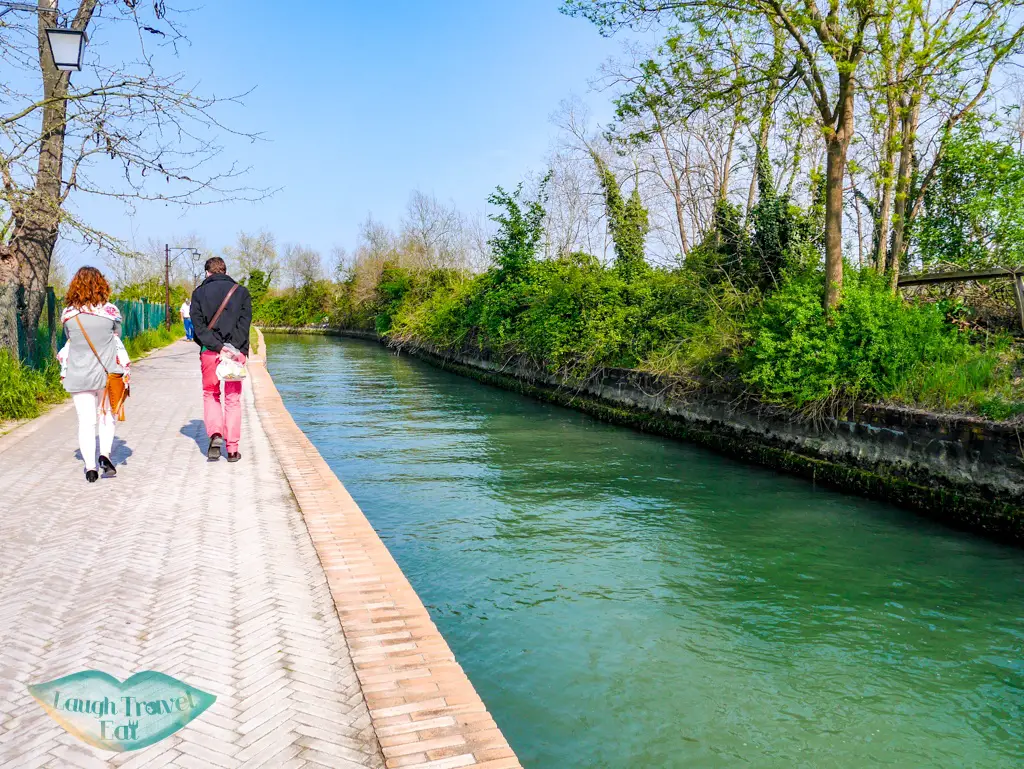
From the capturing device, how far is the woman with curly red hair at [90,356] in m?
6.87

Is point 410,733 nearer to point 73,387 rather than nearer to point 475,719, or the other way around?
point 475,719

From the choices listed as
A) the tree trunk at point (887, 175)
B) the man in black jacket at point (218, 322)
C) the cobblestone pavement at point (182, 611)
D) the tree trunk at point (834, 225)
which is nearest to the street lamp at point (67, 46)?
the man in black jacket at point (218, 322)

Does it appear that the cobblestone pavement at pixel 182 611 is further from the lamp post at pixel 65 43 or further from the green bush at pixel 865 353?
the green bush at pixel 865 353

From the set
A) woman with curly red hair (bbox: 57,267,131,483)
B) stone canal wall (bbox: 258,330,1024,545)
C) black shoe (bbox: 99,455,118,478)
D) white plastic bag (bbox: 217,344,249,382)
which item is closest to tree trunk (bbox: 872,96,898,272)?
stone canal wall (bbox: 258,330,1024,545)

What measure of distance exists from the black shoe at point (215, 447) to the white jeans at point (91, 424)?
1105mm

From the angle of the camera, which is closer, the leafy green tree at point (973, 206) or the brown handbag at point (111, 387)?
the brown handbag at point (111, 387)

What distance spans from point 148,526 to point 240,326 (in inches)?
105

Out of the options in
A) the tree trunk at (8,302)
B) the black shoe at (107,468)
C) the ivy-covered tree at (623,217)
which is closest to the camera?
the black shoe at (107,468)

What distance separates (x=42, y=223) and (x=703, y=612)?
457 inches

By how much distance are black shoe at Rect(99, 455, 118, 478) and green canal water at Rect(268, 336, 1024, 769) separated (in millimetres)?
2566

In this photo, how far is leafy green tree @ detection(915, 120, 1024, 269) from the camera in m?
12.7

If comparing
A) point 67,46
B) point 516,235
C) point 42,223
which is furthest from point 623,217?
point 67,46

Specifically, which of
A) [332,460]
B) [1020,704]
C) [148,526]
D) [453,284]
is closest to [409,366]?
[453,284]

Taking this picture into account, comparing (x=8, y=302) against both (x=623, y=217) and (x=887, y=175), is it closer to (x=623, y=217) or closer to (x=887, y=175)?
(x=887, y=175)
